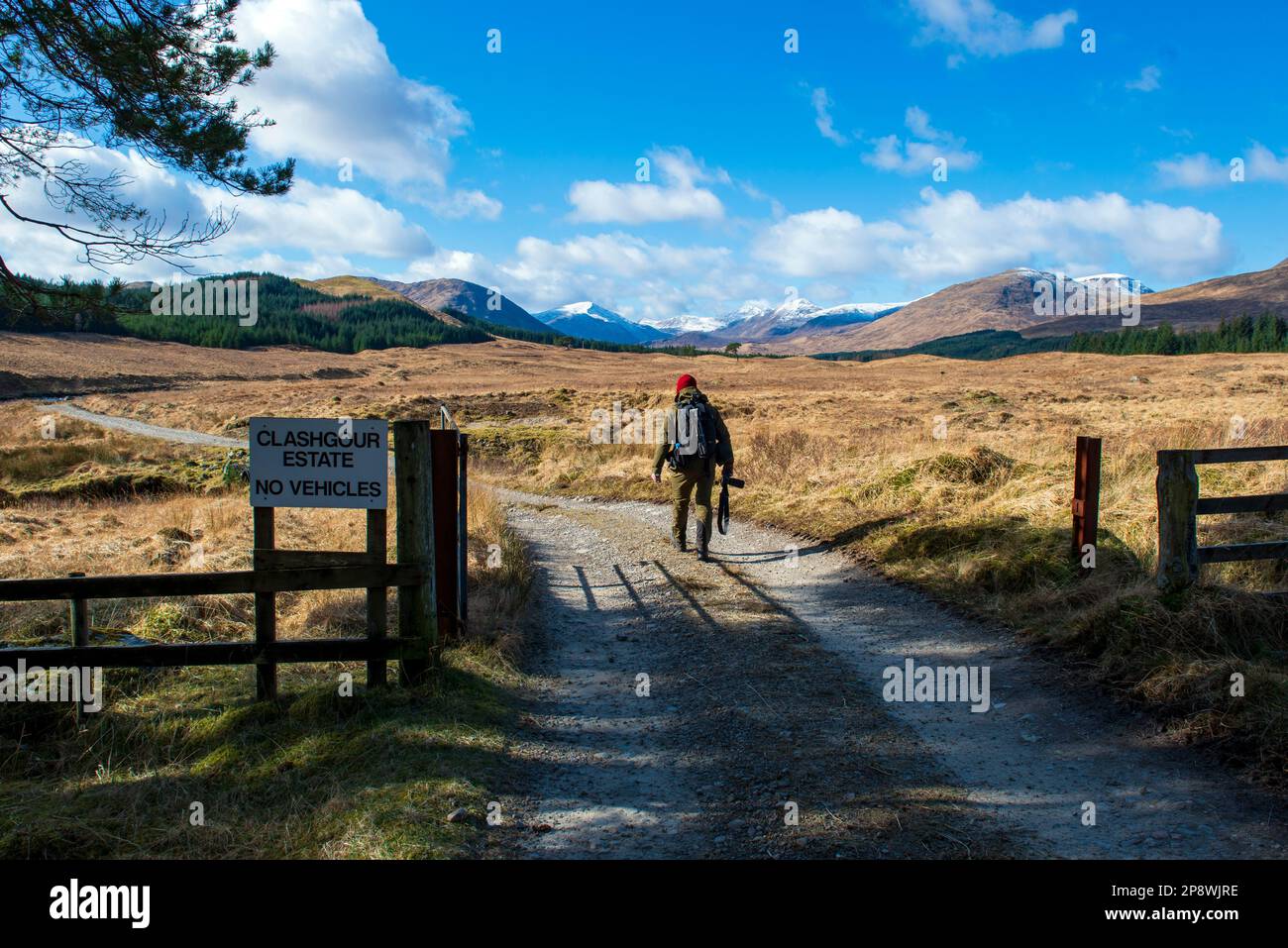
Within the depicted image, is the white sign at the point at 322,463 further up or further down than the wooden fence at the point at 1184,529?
further up

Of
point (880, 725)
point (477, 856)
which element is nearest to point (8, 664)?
point (477, 856)

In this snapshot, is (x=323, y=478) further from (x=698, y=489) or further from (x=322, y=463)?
(x=698, y=489)

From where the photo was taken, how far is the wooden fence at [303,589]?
5500 millimetres

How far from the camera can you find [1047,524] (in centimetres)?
962

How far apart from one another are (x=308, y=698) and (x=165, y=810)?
125 cm

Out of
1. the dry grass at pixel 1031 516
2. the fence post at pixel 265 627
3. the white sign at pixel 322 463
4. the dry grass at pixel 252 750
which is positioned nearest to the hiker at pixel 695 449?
the dry grass at pixel 1031 516

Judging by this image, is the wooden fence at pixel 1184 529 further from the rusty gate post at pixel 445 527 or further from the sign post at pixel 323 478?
the sign post at pixel 323 478

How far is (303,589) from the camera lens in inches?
222

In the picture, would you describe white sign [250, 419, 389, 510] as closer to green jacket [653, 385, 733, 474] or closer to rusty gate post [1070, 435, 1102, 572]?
green jacket [653, 385, 733, 474]

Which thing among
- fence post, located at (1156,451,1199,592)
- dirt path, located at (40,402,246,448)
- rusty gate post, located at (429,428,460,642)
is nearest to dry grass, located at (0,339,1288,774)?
fence post, located at (1156,451,1199,592)

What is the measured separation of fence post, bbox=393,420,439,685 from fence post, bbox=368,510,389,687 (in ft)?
0.40

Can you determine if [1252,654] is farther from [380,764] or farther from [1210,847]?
[380,764]

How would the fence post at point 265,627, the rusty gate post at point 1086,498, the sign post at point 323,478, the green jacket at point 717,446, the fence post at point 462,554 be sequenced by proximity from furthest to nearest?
the green jacket at point 717,446 < the rusty gate post at point 1086,498 < the fence post at point 462,554 < the sign post at point 323,478 < the fence post at point 265,627

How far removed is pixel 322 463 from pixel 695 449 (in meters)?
5.68
